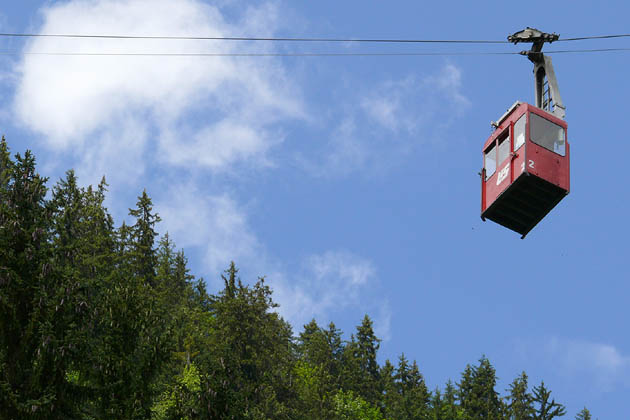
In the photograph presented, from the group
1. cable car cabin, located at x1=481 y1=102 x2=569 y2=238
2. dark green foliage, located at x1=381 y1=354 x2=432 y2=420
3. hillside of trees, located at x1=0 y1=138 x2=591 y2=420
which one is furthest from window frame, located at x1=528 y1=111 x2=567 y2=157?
dark green foliage, located at x1=381 y1=354 x2=432 y2=420

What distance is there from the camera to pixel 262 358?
57.3m

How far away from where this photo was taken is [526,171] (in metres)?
29.6

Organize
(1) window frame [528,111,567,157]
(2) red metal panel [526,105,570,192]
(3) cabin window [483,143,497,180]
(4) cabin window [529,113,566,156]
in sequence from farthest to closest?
(3) cabin window [483,143,497,180]
(4) cabin window [529,113,566,156]
(1) window frame [528,111,567,157]
(2) red metal panel [526,105,570,192]

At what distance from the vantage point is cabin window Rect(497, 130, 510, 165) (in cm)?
3141

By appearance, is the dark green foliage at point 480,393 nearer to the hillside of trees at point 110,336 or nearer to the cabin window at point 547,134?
the hillside of trees at point 110,336

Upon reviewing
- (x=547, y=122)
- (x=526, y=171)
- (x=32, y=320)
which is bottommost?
(x=32, y=320)

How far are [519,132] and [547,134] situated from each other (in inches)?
32.3

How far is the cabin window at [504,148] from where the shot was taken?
103 feet

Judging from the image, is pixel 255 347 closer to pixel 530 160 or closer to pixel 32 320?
Result: pixel 32 320

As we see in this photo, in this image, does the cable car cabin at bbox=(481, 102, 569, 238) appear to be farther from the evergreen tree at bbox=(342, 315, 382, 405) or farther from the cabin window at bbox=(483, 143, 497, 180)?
the evergreen tree at bbox=(342, 315, 382, 405)

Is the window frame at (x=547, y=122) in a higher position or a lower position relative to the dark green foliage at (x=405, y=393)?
lower

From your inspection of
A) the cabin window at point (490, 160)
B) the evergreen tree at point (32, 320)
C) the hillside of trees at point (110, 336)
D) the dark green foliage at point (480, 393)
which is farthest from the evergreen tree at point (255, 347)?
the dark green foliage at point (480, 393)

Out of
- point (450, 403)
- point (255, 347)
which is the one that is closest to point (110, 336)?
point (255, 347)

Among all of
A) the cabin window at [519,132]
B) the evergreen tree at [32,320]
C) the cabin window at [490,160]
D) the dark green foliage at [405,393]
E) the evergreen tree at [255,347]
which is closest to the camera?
the cabin window at [519,132]
